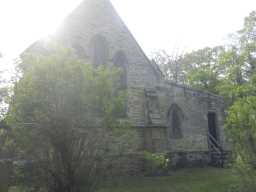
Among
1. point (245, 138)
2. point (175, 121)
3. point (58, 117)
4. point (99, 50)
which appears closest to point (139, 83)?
point (99, 50)

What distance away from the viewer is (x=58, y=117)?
21.8ft

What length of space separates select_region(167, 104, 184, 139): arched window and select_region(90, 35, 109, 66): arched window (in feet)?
18.6

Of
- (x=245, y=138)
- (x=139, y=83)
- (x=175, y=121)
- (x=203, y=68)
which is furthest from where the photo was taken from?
(x=203, y=68)

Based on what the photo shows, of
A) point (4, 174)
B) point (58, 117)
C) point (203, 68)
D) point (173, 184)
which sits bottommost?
point (173, 184)

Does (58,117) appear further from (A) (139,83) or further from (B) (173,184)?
(A) (139,83)

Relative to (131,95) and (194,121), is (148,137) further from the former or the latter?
(194,121)

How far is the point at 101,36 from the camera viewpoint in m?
16.5

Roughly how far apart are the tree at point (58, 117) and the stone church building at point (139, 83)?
8.10m

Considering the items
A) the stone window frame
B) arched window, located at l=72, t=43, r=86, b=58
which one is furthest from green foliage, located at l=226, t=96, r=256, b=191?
arched window, located at l=72, t=43, r=86, b=58

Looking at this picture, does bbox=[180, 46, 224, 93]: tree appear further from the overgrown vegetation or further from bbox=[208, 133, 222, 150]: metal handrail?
bbox=[208, 133, 222, 150]: metal handrail

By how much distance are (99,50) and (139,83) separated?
9.53 ft

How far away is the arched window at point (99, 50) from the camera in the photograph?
1620cm

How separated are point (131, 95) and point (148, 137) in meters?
2.48

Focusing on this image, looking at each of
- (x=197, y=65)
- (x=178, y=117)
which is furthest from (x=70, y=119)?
(x=197, y=65)
